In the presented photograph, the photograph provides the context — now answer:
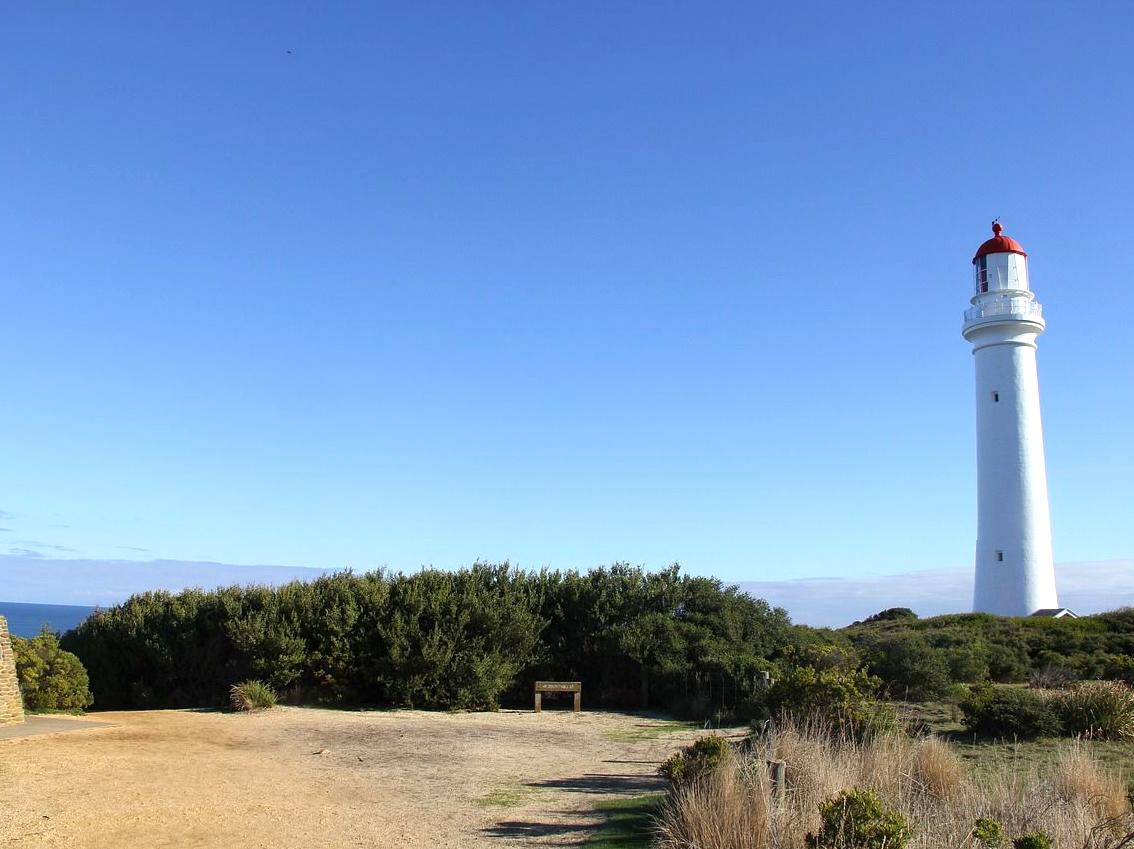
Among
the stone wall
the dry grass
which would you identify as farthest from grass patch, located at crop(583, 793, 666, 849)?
the stone wall

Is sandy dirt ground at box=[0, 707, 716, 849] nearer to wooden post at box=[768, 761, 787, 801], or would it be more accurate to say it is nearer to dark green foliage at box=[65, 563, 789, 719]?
wooden post at box=[768, 761, 787, 801]

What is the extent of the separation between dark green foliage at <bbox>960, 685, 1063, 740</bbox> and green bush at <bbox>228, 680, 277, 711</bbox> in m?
11.6

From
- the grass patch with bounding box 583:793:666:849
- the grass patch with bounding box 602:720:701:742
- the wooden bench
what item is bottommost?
the grass patch with bounding box 602:720:701:742

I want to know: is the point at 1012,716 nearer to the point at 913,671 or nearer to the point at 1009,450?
the point at 913,671

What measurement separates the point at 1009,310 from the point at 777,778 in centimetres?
2678

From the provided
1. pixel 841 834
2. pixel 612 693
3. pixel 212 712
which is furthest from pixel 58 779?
pixel 612 693

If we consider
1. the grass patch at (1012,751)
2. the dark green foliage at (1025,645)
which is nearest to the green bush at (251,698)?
the dark green foliage at (1025,645)

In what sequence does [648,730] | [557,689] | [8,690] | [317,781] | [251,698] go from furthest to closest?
[557,689]
[251,698]
[648,730]
[8,690]
[317,781]

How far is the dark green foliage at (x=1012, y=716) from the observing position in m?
11.7

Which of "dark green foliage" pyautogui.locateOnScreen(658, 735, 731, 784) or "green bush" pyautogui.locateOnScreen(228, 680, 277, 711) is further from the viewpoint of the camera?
"green bush" pyautogui.locateOnScreen(228, 680, 277, 711)

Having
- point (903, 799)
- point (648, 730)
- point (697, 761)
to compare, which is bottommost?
point (648, 730)

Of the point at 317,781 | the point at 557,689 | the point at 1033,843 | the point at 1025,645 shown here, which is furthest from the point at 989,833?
the point at 1025,645

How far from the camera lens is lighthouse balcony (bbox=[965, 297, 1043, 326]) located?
29.6 metres

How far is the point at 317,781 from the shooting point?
10.1 meters
